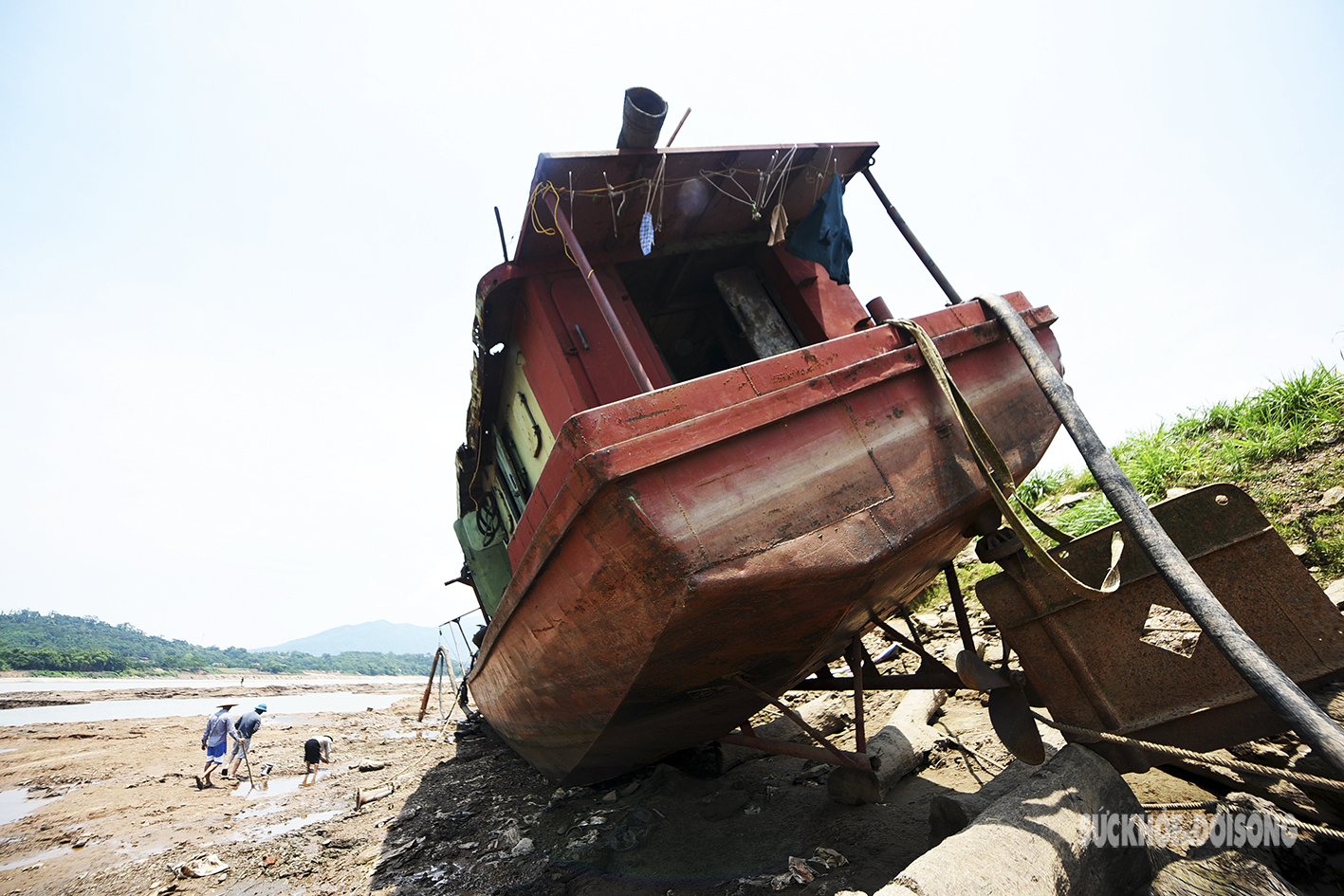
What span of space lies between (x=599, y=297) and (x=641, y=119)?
1.11m

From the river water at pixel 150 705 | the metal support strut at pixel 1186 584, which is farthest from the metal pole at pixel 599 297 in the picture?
the river water at pixel 150 705

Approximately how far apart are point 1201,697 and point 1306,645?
0.38 metres

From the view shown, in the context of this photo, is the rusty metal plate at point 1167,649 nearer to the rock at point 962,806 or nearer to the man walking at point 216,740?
the rock at point 962,806

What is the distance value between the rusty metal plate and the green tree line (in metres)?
59.0

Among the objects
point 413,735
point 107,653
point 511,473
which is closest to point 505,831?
point 511,473

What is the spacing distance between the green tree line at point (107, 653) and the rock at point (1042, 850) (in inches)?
2329

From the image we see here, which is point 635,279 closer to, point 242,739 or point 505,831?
point 505,831

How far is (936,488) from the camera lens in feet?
7.92

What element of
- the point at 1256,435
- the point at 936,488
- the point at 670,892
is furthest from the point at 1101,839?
the point at 1256,435

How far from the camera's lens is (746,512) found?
2.07 m

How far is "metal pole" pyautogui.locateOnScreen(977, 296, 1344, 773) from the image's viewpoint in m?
1.61

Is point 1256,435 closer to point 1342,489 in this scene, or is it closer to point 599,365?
point 1342,489

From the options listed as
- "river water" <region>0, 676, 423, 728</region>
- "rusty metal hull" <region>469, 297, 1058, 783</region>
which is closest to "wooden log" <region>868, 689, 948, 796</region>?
"rusty metal hull" <region>469, 297, 1058, 783</region>

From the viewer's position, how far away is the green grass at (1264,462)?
13.0 ft
